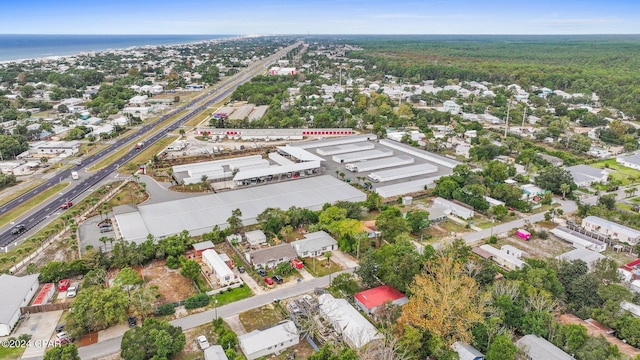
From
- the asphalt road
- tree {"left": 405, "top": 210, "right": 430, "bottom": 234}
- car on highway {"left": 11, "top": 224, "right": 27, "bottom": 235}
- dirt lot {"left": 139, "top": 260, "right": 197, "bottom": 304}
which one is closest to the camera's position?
the asphalt road

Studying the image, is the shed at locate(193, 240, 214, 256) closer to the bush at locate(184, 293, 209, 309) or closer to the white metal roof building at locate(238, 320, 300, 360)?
the bush at locate(184, 293, 209, 309)

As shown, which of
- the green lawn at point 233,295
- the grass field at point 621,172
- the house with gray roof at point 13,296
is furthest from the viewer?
the grass field at point 621,172

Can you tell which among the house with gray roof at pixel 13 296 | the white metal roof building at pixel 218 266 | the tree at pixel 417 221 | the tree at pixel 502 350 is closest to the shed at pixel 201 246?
the white metal roof building at pixel 218 266

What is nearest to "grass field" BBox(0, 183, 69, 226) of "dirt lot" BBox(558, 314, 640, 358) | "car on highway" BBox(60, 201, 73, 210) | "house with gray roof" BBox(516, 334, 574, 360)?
"car on highway" BBox(60, 201, 73, 210)

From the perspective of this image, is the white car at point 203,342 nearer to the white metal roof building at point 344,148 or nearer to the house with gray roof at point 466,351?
the house with gray roof at point 466,351

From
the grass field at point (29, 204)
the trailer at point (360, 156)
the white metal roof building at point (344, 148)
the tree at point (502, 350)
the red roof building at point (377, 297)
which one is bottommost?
the red roof building at point (377, 297)

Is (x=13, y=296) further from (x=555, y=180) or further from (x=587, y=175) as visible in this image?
(x=587, y=175)
